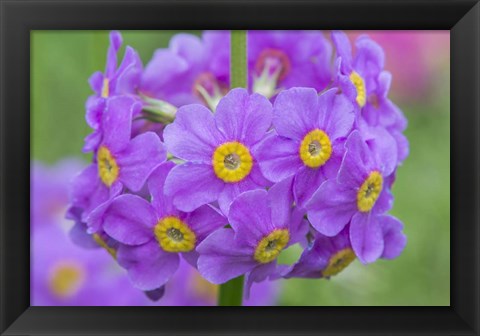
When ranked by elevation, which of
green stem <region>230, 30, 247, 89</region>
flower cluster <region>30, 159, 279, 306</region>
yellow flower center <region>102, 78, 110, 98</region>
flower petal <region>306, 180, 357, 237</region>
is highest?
green stem <region>230, 30, 247, 89</region>

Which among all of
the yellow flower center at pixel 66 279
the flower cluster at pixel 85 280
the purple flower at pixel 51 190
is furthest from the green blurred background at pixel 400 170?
the yellow flower center at pixel 66 279

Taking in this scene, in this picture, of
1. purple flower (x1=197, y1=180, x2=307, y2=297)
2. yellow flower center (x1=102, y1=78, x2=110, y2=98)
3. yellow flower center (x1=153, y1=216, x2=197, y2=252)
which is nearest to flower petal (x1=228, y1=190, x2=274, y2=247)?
purple flower (x1=197, y1=180, x2=307, y2=297)

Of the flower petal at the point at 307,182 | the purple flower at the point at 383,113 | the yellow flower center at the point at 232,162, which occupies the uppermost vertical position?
the purple flower at the point at 383,113

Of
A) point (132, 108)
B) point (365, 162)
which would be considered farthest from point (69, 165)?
point (365, 162)

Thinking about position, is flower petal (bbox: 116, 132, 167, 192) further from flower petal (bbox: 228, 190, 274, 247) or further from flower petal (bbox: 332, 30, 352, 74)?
flower petal (bbox: 332, 30, 352, 74)

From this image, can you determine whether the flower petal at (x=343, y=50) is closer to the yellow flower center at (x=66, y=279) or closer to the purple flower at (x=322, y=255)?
the purple flower at (x=322, y=255)

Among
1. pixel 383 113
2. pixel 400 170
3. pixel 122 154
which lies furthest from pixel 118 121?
pixel 400 170
